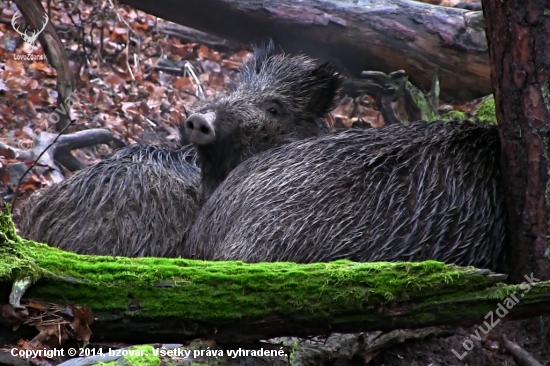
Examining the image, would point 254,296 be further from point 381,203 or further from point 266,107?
point 266,107

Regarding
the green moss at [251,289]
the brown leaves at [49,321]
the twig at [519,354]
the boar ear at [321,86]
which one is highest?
the boar ear at [321,86]

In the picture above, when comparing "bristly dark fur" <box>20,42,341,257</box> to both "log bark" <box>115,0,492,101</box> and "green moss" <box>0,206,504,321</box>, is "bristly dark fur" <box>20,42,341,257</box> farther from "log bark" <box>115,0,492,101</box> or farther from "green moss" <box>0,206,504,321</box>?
"green moss" <box>0,206,504,321</box>

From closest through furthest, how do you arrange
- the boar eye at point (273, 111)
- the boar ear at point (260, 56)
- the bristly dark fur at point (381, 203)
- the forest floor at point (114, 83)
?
the bristly dark fur at point (381, 203)
the boar eye at point (273, 111)
the boar ear at point (260, 56)
the forest floor at point (114, 83)

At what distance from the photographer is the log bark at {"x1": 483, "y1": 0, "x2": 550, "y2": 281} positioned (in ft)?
14.5

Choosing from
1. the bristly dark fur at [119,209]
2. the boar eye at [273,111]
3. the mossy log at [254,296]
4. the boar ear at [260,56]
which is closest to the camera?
the mossy log at [254,296]

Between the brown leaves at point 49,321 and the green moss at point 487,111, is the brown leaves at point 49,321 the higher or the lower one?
the lower one

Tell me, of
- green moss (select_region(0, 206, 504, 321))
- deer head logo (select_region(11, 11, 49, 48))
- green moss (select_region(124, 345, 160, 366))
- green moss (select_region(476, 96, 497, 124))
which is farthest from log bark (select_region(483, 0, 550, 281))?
deer head logo (select_region(11, 11, 49, 48))

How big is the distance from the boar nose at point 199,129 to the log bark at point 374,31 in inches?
107

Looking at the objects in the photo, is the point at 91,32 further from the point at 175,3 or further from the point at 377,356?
the point at 377,356

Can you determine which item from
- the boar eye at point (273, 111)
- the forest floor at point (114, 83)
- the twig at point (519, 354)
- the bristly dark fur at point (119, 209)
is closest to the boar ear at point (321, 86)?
the boar eye at point (273, 111)

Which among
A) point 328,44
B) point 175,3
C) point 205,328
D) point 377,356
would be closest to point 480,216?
point 377,356

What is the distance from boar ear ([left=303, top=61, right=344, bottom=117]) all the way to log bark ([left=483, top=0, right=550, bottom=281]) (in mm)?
1966

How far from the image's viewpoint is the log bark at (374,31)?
8031 millimetres

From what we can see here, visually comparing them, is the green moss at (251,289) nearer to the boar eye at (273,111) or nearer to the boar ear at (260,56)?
the boar eye at (273,111)
